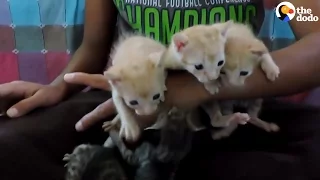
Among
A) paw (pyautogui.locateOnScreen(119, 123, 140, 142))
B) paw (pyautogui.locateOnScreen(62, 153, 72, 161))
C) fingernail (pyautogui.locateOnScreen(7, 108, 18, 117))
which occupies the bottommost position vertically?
paw (pyautogui.locateOnScreen(62, 153, 72, 161))

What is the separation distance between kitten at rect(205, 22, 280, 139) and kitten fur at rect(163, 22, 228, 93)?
0.08ft

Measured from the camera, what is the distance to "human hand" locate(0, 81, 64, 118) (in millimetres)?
1060

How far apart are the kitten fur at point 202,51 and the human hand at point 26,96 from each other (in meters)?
0.30

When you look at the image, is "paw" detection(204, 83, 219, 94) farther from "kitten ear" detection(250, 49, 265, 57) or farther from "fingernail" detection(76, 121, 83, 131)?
"fingernail" detection(76, 121, 83, 131)

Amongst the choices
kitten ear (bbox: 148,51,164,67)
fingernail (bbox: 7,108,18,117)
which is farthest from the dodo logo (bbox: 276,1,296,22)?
fingernail (bbox: 7,108,18,117)

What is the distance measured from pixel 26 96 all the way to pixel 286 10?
546 millimetres

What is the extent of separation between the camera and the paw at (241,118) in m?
0.98

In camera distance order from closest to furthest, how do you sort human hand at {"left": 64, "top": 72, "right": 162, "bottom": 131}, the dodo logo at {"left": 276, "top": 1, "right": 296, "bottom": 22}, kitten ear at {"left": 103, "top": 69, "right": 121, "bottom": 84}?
1. kitten ear at {"left": 103, "top": 69, "right": 121, "bottom": 84}
2. human hand at {"left": 64, "top": 72, "right": 162, "bottom": 131}
3. the dodo logo at {"left": 276, "top": 1, "right": 296, "bottom": 22}

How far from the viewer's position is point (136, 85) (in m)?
0.91

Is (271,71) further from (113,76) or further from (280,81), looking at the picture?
(113,76)

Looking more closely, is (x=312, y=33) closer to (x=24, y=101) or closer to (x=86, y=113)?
(x=86, y=113)

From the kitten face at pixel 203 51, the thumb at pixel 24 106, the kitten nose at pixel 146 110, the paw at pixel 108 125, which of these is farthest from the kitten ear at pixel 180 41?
the thumb at pixel 24 106

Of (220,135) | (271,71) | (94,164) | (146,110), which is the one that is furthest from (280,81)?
(94,164)

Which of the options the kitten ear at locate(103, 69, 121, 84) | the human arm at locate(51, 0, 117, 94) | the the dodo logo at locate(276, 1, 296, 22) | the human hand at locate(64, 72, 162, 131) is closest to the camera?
the kitten ear at locate(103, 69, 121, 84)
